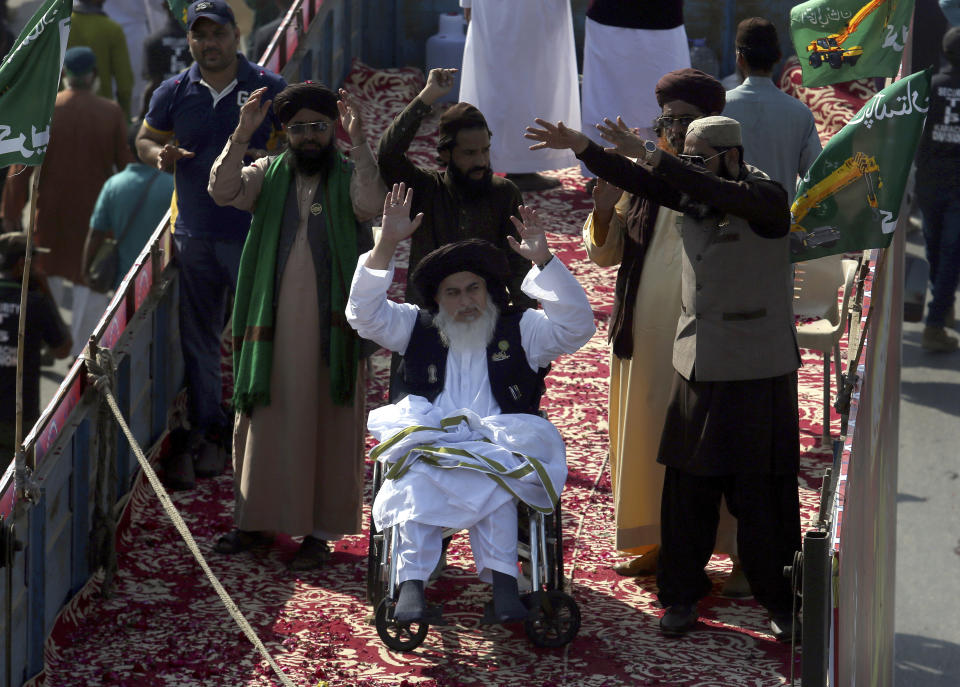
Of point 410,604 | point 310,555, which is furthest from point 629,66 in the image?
point 410,604

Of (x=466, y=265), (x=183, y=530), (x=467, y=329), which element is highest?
(x=466, y=265)

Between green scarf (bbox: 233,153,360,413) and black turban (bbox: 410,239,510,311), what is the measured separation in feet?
1.58

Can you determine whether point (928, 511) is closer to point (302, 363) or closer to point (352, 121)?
point (302, 363)

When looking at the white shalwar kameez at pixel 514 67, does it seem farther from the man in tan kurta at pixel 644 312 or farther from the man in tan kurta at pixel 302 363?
the man in tan kurta at pixel 644 312

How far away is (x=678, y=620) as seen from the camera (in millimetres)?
5746

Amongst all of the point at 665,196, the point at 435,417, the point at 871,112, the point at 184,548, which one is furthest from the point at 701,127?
the point at 184,548

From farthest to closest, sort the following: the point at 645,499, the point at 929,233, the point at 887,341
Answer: the point at 929,233
the point at 887,341
the point at 645,499

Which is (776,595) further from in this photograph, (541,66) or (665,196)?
(541,66)

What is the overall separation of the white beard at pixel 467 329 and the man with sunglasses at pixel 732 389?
0.66 metres

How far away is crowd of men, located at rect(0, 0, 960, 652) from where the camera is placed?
5508mm

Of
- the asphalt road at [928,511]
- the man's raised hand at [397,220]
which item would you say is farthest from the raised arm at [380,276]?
the asphalt road at [928,511]

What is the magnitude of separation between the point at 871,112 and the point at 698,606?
188cm

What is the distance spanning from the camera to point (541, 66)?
9.91 meters

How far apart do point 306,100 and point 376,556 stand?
1.74 metres
